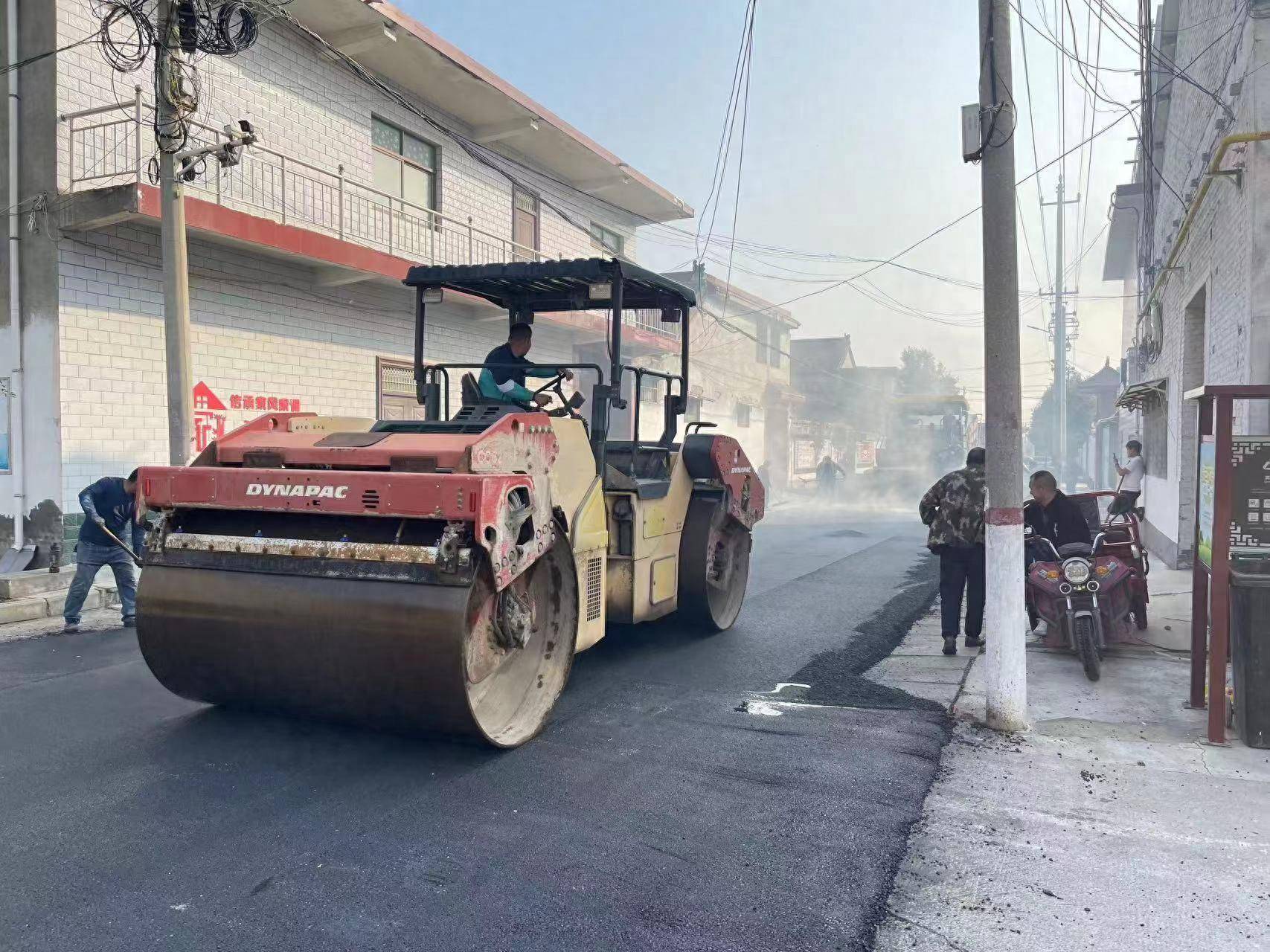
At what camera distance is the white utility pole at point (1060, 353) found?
37.3 metres

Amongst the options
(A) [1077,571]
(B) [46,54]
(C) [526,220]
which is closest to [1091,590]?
(A) [1077,571]

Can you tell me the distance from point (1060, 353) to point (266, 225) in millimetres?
37025

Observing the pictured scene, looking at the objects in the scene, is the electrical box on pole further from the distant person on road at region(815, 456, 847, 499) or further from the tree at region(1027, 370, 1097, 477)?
the tree at region(1027, 370, 1097, 477)

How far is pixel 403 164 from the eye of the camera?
14.8m

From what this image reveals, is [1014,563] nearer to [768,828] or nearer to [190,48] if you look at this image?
[768,828]

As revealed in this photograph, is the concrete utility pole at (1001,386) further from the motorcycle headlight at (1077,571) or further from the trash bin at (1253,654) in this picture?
the motorcycle headlight at (1077,571)

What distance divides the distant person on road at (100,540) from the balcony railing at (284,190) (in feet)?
10.5

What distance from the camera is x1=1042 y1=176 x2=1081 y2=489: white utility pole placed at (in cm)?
3728

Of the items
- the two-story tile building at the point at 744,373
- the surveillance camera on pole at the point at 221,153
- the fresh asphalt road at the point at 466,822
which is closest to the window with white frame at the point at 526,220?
the two-story tile building at the point at 744,373

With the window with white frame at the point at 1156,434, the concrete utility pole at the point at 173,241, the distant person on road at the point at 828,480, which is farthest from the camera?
the distant person on road at the point at 828,480

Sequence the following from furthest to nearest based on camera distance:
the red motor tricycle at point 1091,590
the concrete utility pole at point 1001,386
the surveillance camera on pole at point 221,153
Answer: the surveillance camera on pole at point 221,153
the red motor tricycle at point 1091,590
the concrete utility pole at point 1001,386

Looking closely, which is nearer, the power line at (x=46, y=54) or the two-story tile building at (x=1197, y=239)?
the two-story tile building at (x=1197, y=239)

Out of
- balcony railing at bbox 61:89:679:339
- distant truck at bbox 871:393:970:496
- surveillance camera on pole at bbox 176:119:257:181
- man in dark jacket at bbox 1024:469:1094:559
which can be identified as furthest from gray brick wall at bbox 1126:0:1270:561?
distant truck at bbox 871:393:970:496

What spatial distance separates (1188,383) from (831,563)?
15.7ft
